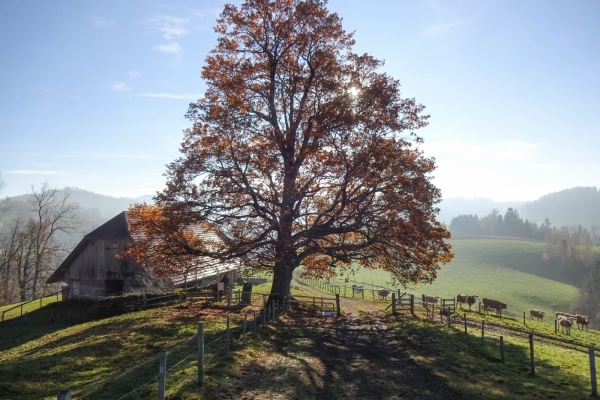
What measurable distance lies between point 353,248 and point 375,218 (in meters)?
2.28

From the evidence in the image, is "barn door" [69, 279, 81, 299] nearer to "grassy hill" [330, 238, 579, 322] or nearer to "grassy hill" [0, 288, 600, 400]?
"grassy hill" [0, 288, 600, 400]

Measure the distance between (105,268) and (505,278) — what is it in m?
84.0

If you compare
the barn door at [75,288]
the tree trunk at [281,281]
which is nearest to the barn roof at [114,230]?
the barn door at [75,288]

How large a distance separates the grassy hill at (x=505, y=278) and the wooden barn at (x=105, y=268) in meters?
38.8

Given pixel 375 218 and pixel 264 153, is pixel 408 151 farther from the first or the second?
pixel 264 153

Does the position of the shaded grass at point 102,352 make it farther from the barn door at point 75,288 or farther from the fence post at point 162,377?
the barn door at point 75,288

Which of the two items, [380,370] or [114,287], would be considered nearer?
[380,370]

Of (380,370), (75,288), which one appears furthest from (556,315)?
(75,288)

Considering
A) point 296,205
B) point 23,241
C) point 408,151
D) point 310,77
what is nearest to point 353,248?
point 296,205

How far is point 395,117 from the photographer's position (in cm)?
2022

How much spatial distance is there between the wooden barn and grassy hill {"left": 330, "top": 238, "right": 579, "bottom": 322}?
38830 mm

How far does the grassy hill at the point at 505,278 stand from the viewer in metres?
72.8

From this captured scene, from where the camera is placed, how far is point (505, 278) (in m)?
87.8

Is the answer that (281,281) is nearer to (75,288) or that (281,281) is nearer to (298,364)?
(298,364)
